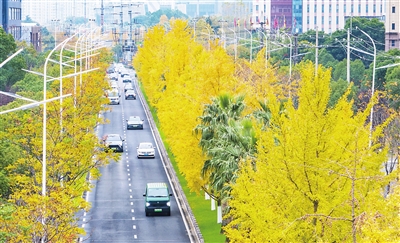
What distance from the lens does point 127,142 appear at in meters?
80.3

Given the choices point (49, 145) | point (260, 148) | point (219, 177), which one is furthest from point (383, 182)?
point (49, 145)

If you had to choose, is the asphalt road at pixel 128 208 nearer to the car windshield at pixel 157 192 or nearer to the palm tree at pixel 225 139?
the car windshield at pixel 157 192

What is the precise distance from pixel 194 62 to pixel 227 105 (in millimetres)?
24443

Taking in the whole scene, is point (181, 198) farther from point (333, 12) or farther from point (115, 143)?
point (333, 12)

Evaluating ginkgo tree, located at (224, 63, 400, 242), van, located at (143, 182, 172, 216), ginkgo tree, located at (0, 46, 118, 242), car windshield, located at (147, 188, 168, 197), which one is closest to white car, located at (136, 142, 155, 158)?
ginkgo tree, located at (0, 46, 118, 242)

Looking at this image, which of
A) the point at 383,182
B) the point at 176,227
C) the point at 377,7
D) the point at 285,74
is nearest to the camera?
the point at 383,182

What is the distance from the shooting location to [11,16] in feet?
431

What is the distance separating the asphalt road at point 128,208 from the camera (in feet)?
154

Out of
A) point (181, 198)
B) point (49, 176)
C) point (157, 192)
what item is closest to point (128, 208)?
point (157, 192)

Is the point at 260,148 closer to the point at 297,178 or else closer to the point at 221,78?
the point at 297,178

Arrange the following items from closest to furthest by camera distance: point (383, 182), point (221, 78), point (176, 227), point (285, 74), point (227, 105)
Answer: point (383, 182), point (227, 105), point (176, 227), point (221, 78), point (285, 74)

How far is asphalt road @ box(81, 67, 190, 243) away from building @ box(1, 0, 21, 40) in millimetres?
52129

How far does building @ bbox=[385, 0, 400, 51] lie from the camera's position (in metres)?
110

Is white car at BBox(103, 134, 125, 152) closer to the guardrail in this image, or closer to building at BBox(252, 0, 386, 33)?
the guardrail
